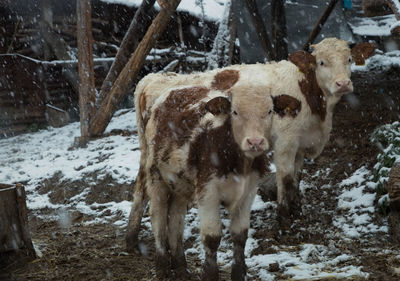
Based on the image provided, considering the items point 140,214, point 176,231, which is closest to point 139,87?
point 140,214

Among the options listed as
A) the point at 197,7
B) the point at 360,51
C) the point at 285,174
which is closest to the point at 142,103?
the point at 285,174

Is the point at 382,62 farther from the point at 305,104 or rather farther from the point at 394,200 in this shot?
the point at 394,200

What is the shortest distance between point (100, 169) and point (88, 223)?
1.49 meters

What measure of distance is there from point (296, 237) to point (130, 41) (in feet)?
16.3

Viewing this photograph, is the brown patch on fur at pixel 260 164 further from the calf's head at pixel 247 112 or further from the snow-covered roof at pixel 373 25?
the snow-covered roof at pixel 373 25

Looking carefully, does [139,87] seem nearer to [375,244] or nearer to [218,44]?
[375,244]

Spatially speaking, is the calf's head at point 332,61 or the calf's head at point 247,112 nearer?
the calf's head at point 247,112

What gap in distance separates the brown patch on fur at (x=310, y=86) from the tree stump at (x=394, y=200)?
1.34m

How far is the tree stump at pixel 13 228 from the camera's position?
4.73 metres

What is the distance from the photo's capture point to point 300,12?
12.6m

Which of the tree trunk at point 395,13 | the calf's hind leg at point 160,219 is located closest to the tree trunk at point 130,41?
the tree trunk at point 395,13

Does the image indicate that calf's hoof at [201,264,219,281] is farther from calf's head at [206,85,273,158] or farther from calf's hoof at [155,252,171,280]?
calf's head at [206,85,273,158]

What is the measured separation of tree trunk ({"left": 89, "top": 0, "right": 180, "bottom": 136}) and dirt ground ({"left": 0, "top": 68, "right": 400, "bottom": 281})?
240 centimetres

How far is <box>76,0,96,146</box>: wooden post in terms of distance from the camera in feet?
32.1
